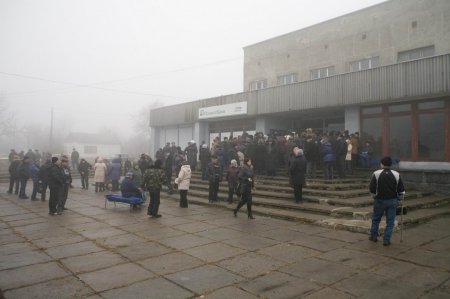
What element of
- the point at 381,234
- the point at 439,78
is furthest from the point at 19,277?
the point at 439,78

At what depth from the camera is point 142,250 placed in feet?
22.5

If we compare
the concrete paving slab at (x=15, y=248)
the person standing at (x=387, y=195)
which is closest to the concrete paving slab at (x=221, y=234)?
the person standing at (x=387, y=195)

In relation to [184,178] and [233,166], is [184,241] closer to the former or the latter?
[184,178]

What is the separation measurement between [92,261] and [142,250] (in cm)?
100

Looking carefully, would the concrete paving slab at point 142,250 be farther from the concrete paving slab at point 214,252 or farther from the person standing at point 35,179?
the person standing at point 35,179

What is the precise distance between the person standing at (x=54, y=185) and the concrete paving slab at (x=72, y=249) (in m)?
4.18

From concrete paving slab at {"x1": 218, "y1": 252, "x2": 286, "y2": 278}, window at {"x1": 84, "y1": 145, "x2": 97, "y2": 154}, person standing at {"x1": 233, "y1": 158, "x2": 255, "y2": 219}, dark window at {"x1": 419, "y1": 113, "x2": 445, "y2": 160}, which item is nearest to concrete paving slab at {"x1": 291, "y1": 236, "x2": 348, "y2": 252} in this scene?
concrete paving slab at {"x1": 218, "y1": 252, "x2": 286, "y2": 278}

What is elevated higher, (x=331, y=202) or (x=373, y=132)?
(x=373, y=132)

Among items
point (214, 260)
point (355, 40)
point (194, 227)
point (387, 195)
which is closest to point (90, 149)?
point (355, 40)

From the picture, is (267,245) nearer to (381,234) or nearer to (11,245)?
(381,234)

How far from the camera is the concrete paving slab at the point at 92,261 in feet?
19.1

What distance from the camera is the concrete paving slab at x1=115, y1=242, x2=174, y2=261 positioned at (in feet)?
21.2

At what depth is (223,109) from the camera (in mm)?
21734

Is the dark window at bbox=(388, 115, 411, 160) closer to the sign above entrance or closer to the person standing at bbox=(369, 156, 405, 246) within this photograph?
the sign above entrance
